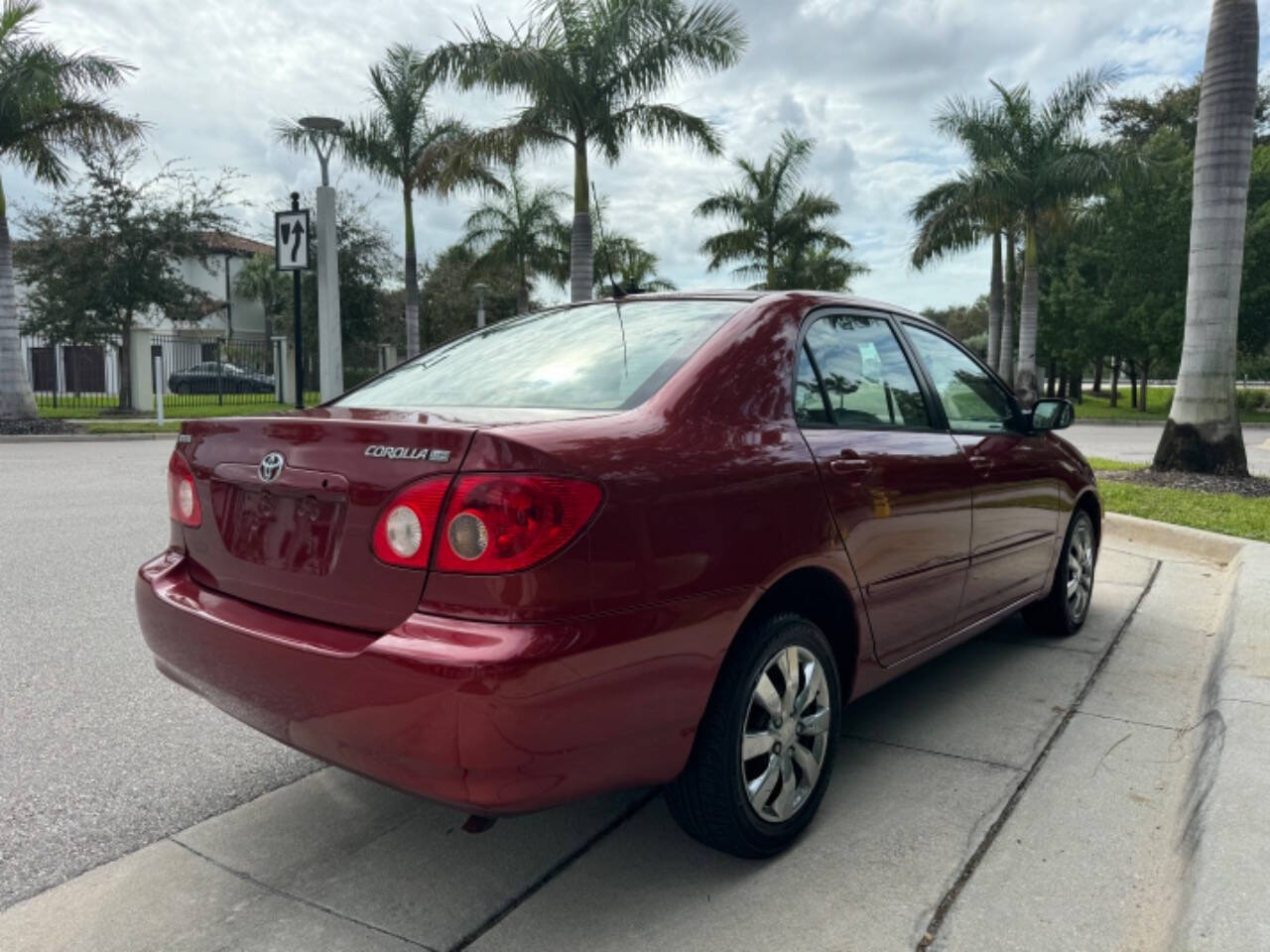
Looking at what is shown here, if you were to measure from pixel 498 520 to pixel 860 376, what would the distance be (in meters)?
1.73

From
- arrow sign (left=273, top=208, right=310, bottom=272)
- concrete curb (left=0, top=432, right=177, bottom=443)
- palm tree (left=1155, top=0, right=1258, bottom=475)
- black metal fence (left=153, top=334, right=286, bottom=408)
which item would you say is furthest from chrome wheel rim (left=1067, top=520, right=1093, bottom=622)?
black metal fence (left=153, top=334, right=286, bottom=408)

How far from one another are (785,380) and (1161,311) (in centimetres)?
3461

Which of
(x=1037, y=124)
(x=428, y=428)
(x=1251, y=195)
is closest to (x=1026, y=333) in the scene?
(x=1037, y=124)

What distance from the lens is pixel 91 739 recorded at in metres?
3.52

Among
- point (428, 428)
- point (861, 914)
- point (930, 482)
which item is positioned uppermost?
point (428, 428)

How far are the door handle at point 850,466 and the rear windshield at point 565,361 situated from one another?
55 cm

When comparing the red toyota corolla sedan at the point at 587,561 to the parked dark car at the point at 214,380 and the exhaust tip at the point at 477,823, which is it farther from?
the parked dark car at the point at 214,380

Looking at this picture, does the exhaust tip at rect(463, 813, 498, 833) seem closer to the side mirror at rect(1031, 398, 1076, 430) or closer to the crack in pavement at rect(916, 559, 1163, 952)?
the crack in pavement at rect(916, 559, 1163, 952)

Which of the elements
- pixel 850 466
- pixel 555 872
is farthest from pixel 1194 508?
pixel 555 872

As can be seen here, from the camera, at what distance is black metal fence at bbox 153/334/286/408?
1117 inches

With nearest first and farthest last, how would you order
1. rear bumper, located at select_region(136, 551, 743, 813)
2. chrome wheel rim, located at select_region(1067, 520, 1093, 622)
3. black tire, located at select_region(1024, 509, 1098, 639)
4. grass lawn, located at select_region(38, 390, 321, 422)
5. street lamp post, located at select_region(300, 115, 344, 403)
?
rear bumper, located at select_region(136, 551, 743, 813), black tire, located at select_region(1024, 509, 1098, 639), chrome wheel rim, located at select_region(1067, 520, 1093, 622), street lamp post, located at select_region(300, 115, 344, 403), grass lawn, located at select_region(38, 390, 321, 422)

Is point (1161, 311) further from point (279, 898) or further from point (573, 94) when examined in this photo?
point (279, 898)

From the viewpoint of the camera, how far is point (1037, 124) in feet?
78.9

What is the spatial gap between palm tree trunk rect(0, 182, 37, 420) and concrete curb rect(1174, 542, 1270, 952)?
20.4m
